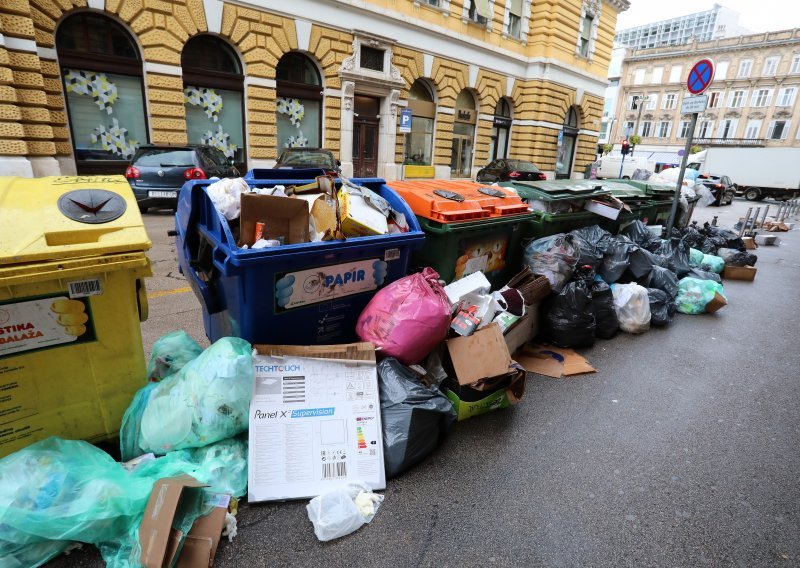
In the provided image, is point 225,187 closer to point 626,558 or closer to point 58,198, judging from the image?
point 58,198

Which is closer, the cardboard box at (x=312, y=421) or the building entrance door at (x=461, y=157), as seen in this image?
the cardboard box at (x=312, y=421)

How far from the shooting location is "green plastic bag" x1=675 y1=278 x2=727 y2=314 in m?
4.82

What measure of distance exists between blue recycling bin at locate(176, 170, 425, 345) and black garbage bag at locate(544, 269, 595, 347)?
1446mm

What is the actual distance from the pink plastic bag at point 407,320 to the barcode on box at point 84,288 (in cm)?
125

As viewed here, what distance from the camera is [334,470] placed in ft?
6.50

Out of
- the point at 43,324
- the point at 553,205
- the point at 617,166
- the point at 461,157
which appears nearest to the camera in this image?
the point at 43,324

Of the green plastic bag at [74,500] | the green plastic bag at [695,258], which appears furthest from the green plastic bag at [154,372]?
the green plastic bag at [695,258]

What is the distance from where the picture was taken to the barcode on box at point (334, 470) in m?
1.97

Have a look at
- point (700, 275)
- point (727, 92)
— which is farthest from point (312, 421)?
point (727, 92)

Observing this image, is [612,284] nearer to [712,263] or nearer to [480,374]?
Answer: [480,374]

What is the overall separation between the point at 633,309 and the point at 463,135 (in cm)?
1505

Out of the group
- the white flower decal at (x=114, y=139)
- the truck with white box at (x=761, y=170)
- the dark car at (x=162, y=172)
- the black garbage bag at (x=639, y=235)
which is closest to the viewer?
the black garbage bag at (x=639, y=235)

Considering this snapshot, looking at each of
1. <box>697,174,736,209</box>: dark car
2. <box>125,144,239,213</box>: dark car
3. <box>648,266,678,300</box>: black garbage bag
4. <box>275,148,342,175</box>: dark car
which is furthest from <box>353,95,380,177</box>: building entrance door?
<box>697,174,736,209</box>: dark car

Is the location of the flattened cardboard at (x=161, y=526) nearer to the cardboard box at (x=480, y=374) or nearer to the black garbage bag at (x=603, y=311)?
the cardboard box at (x=480, y=374)
